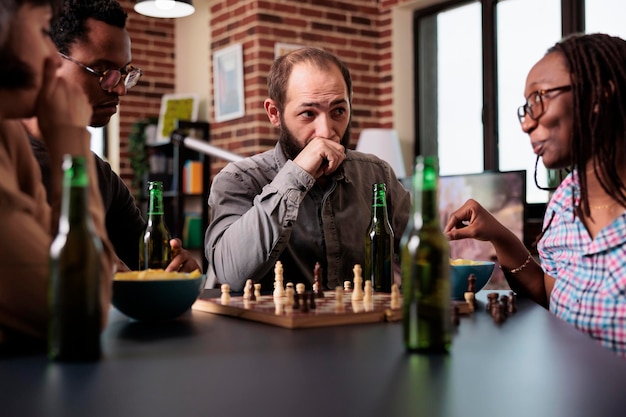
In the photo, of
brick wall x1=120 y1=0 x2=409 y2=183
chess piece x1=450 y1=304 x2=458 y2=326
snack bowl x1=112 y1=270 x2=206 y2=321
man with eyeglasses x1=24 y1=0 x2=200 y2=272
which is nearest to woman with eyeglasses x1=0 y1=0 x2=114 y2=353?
snack bowl x1=112 y1=270 x2=206 y2=321

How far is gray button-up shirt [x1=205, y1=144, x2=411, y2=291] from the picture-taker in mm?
1725

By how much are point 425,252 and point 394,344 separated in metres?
0.17

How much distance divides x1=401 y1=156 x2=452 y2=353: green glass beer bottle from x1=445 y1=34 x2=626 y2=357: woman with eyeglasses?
1.72 feet

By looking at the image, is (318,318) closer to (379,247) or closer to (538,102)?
(379,247)

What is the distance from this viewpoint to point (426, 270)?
2.80 feet

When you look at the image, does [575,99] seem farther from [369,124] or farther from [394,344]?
[369,124]

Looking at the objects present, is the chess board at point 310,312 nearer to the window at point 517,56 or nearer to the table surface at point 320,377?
the table surface at point 320,377

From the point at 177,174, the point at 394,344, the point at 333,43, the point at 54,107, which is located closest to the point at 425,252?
the point at 394,344

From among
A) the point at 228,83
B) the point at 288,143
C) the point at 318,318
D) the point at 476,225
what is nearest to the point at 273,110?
the point at 288,143

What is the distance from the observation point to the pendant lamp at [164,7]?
3546mm

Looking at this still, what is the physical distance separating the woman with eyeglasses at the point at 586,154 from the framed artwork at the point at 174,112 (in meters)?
4.89

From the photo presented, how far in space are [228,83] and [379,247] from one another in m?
3.81

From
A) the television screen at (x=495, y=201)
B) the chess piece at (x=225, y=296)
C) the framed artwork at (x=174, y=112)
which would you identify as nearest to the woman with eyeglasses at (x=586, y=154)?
the chess piece at (x=225, y=296)

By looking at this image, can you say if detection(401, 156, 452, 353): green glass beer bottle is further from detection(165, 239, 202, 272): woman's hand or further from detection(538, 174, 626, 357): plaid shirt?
detection(165, 239, 202, 272): woman's hand
